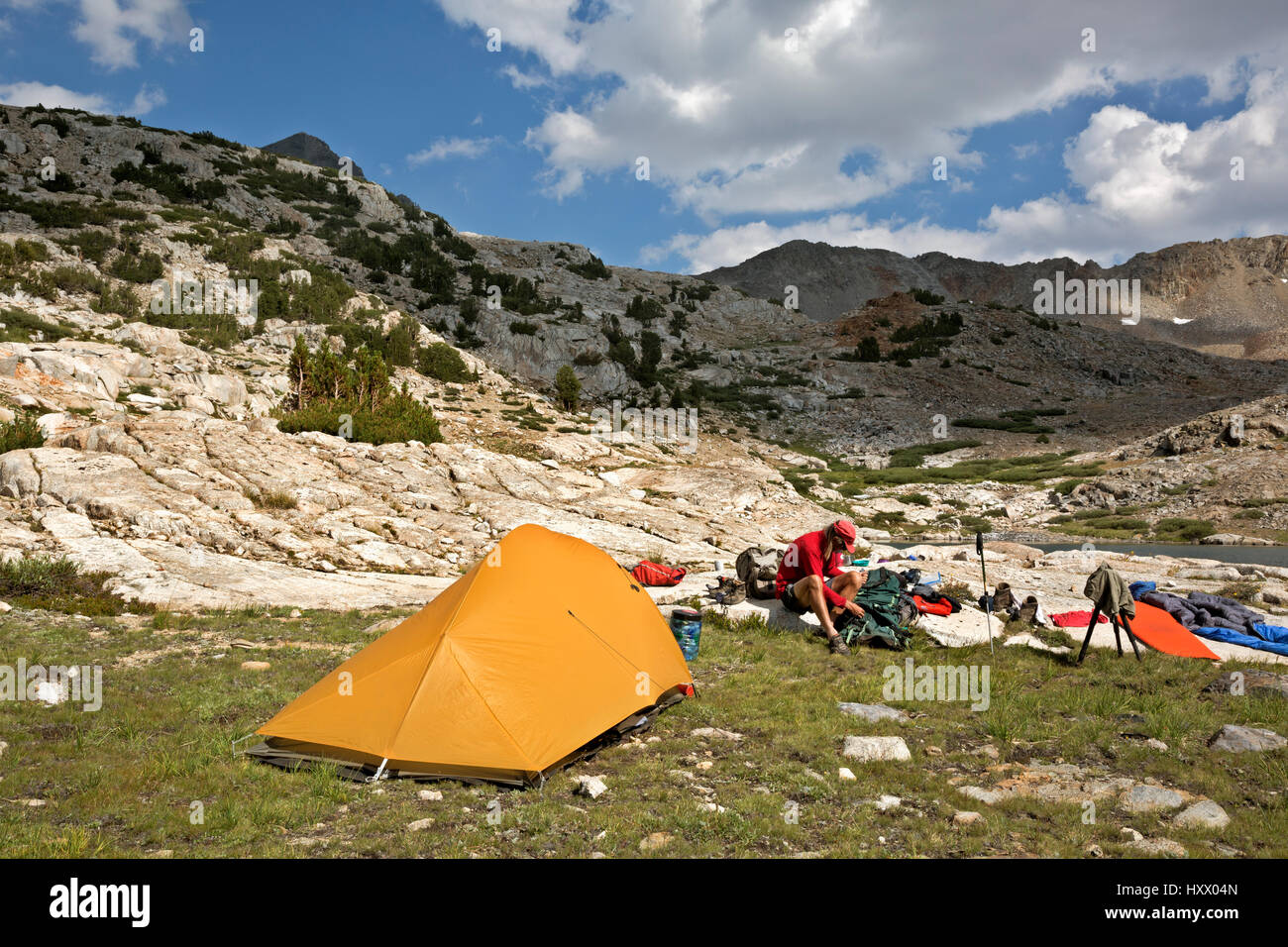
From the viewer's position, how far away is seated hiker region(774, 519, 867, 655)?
34.6 ft

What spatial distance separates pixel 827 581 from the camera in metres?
11.1

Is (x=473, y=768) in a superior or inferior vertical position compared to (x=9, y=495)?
inferior

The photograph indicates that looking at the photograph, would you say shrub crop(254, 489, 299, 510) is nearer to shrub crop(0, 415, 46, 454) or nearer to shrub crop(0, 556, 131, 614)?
shrub crop(0, 556, 131, 614)

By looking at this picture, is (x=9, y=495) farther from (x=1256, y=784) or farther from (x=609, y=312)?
(x=609, y=312)

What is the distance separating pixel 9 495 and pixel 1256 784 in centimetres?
2190

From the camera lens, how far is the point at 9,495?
612 inches

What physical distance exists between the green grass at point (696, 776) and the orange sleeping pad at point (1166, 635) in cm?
81

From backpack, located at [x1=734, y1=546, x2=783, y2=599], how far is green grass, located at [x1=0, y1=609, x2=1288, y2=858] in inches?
120

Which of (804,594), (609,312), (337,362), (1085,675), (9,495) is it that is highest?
(609,312)

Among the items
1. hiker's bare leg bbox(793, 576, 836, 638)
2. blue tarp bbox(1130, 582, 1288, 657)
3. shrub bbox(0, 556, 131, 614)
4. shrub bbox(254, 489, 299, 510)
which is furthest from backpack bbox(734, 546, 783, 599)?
shrub bbox(254, 489, 299, 510)

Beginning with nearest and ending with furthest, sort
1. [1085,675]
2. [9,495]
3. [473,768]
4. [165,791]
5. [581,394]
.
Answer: [165,791], [473,768], [1085,675], [9,495], [581,394]

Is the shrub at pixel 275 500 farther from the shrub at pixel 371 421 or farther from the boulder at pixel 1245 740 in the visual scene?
the boulder at pixel 1245 740

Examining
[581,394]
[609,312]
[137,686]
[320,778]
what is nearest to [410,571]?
[137,686]
